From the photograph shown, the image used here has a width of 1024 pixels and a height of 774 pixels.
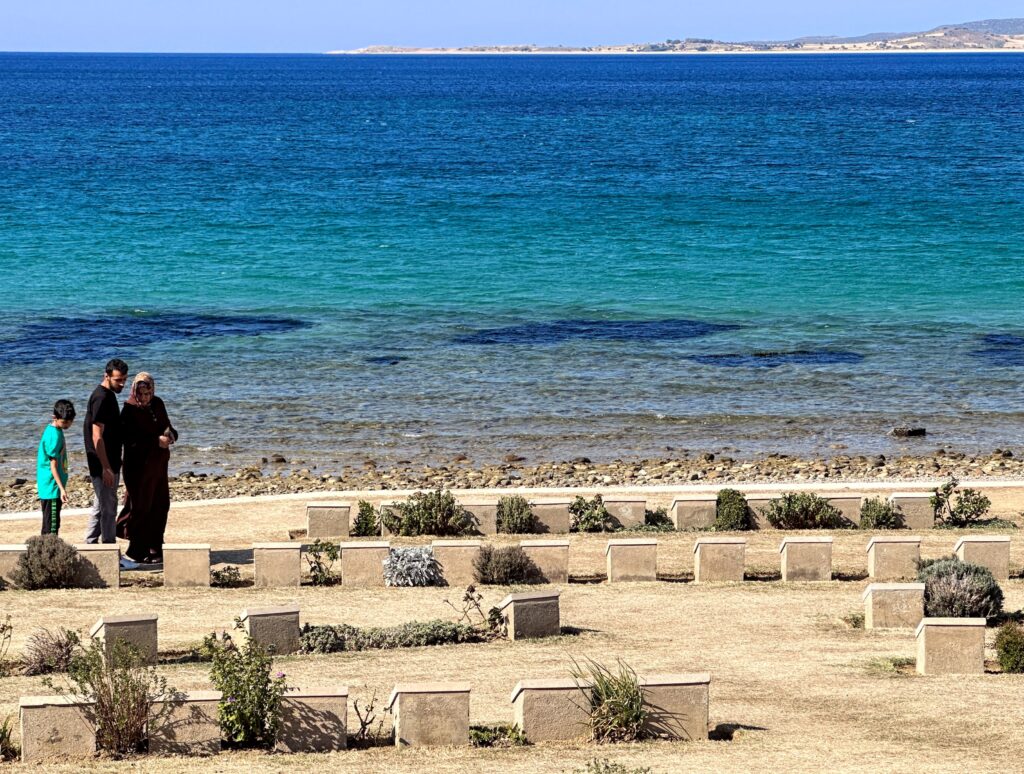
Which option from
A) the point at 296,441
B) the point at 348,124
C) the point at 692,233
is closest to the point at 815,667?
the point at 296,441

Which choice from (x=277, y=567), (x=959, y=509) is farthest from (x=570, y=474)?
(x=277, y=567)

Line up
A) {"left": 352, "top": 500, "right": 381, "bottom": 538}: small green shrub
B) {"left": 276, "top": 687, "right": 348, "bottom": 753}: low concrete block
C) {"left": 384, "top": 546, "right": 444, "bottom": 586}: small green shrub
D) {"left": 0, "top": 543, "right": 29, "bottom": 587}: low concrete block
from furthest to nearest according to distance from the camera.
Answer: {"left": 352, "top": 500, "right": 381, "bottom": 538}: small green shrub, {"left": 384, "top": 546, "right": 444, "bottom": 586}: small green shrub, {"left": 0, "top": 543, "right": 29, "bottom": 587}: low concrete block, {"left": 276, "top": 687, "right": 348, "bottom": 753}: low concrete block

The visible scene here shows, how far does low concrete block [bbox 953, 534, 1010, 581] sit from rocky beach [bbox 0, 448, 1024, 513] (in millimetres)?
7196

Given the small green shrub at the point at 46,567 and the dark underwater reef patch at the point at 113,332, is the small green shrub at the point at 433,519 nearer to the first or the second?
the small green shrub at the point at 46,567

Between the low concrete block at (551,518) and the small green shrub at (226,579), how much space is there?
373cm

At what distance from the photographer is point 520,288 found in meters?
43.3

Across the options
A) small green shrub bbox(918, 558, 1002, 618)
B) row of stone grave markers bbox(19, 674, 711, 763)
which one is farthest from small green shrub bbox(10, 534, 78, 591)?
small green shrub bbox(918, 558, 1002, 618)

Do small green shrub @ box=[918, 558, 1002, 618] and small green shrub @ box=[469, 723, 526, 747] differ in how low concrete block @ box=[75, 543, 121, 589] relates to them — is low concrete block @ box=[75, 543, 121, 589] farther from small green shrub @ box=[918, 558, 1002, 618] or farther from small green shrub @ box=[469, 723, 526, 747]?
small green shrub @ box=[918, 558, 1002, 618]

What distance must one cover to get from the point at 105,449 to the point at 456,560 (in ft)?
12.1

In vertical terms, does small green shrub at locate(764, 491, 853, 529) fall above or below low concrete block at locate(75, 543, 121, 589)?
above

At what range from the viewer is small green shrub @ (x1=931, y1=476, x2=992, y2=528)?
17.6 m

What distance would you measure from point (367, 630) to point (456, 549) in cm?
201

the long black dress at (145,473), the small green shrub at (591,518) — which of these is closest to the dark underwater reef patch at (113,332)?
the long black dress at (145,473)

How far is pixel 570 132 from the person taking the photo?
10381 centimetres
